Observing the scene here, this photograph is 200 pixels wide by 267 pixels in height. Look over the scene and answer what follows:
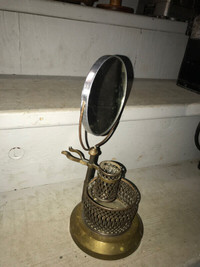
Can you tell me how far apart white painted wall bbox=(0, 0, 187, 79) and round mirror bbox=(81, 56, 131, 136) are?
24.6 inches

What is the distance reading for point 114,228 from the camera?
698 millimetres

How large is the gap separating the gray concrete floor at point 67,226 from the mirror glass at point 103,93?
412 millimetres

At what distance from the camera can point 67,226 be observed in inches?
30.7

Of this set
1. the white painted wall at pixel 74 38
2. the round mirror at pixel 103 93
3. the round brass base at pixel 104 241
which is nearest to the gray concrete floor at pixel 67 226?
the round brass base at pixel 104 241

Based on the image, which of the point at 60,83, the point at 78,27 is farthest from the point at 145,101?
the point at 78,27

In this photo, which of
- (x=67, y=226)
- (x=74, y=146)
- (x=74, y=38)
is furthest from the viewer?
(x=74, y=38)

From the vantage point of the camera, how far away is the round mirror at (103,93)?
0.52m

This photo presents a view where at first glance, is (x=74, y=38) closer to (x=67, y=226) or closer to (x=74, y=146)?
(x=74, y=146)

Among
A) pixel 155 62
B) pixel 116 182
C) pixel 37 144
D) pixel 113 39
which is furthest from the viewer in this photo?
pixel 155 62

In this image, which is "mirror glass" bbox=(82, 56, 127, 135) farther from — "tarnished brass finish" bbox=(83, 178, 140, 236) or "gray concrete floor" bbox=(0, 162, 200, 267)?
"gray concrete floor" bbox=(0, 162, 200, 267)

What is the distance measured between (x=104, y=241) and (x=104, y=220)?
0.26ft

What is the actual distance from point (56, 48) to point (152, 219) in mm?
955

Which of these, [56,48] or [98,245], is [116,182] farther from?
[56,48]

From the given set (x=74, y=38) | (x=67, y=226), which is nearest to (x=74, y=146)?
(x=67, y=226)
